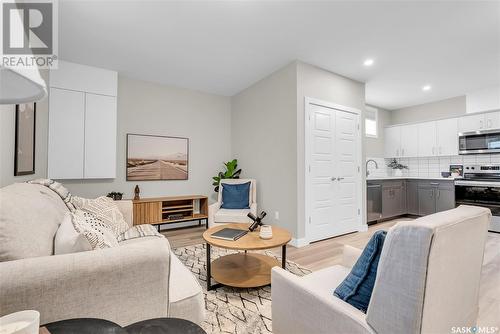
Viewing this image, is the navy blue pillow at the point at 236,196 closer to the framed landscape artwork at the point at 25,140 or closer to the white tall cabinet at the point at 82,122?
the white tall cabinet at the point at 82,122

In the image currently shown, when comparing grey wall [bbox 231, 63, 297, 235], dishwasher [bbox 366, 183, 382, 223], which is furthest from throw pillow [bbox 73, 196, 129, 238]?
dishwasher [bbox 366, 183, 382, 223]

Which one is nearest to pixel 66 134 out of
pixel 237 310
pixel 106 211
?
pixel 106 211

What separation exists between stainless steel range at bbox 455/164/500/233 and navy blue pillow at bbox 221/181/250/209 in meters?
3.97

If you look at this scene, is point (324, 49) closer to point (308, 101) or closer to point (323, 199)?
point (308, 101)

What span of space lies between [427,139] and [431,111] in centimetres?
77

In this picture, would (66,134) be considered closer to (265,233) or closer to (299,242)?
(265,233)

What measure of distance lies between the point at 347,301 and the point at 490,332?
1.37 metres

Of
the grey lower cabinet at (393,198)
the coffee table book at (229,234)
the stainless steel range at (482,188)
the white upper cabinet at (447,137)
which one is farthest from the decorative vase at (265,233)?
the white upper cabinet at (447,137)

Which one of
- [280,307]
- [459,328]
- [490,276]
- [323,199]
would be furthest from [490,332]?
[323,199]

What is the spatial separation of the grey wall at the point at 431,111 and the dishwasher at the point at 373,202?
2.25m

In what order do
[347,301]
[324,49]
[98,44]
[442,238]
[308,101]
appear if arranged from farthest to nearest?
[308,101] < [324,49] < [98,44] < [347,301] < [442,238]

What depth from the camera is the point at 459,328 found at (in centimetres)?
104

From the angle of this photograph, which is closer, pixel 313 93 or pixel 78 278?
pixel 78 278

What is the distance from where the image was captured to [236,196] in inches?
150
